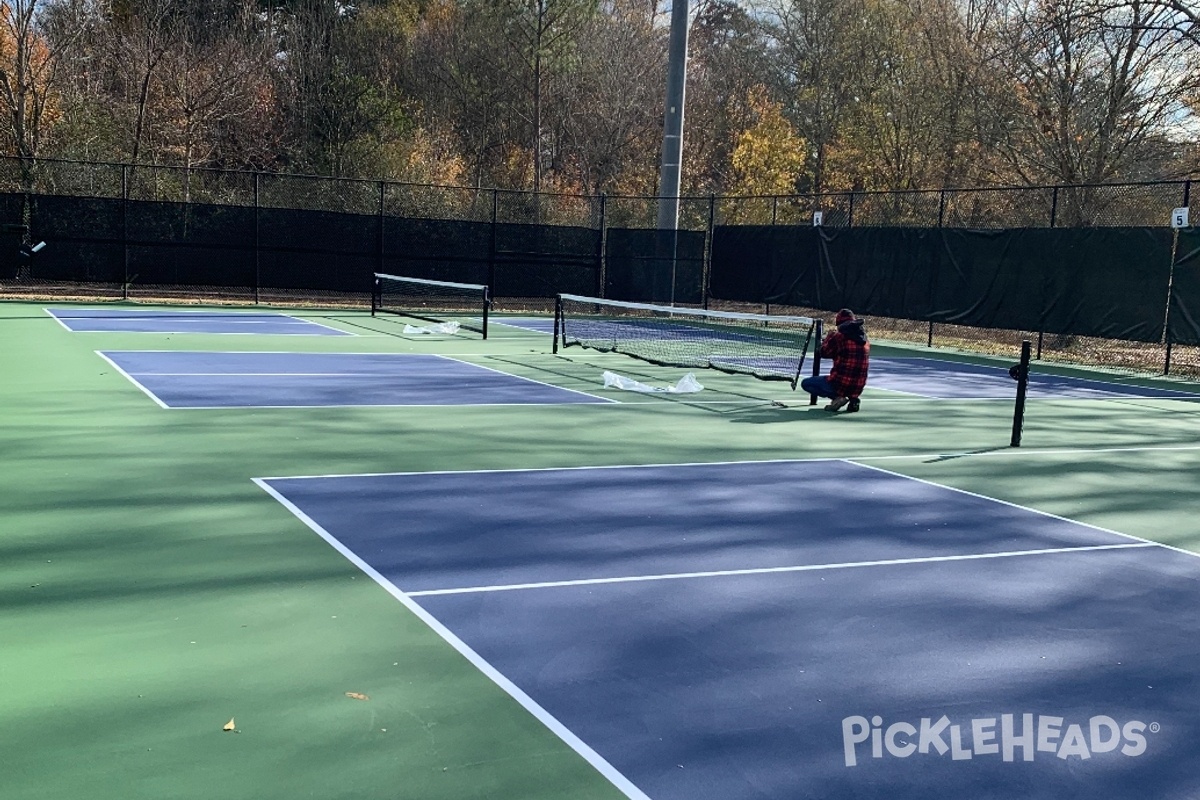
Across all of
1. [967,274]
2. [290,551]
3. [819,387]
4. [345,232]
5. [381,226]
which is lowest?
[290,551]

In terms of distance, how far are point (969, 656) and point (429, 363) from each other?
11305 millimetres

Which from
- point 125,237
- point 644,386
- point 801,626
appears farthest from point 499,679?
point 125,237

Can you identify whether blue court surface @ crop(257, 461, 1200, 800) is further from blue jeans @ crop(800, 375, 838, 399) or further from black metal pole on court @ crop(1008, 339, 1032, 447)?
blue jeans @ crop(800, 375, 838, 399)

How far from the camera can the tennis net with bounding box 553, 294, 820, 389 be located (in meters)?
16.3

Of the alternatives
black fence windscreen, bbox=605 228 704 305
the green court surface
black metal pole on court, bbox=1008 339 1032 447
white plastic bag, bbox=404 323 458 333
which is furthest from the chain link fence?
black metal pole on court, bbox=1008 339 1032 447

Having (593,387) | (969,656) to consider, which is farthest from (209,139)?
(969,656)

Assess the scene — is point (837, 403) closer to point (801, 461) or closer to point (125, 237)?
point (801, 461)

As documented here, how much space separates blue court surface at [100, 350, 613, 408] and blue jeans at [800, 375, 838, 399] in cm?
219

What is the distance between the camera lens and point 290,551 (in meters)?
6.07

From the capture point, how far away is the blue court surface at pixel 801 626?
151 inches

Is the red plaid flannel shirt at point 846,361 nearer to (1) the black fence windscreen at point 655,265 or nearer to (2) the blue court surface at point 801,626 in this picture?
(2) the blue court surface at point 801,626

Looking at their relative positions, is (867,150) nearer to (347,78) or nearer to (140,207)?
(347,78)

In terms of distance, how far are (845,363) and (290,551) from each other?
23.8 feet

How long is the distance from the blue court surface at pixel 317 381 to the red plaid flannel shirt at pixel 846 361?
96.4 inches
